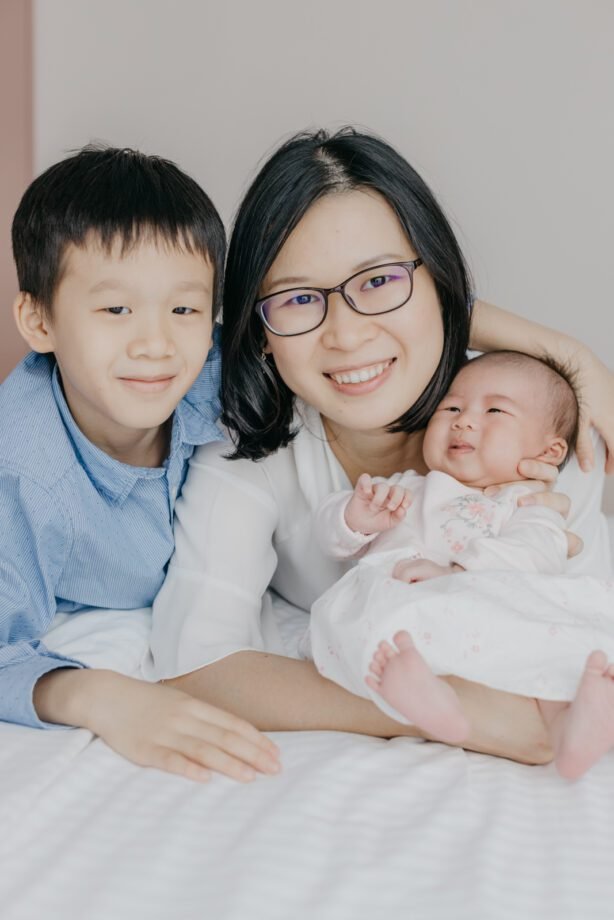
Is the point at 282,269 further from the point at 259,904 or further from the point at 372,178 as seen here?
the point at 259,904

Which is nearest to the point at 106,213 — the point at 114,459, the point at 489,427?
the point at 114,459

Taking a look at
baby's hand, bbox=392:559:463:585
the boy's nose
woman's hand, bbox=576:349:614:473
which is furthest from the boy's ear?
woman's hand, bbox=576:349:614:473

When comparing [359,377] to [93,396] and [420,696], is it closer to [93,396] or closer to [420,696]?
[93,396]

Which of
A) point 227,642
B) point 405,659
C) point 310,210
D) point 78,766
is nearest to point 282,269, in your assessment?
point 310,210

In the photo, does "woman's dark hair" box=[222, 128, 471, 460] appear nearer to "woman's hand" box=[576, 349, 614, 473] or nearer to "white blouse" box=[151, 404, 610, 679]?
"white blouse" box=[151, 404, 610, 679]

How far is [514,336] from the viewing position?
192 cm

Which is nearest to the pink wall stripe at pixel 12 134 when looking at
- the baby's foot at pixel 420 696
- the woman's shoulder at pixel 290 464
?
the woman's shoulder at pixel 290 464

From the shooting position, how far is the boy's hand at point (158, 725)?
134 centimetres

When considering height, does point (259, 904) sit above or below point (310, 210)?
below

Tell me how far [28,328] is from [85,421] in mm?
183

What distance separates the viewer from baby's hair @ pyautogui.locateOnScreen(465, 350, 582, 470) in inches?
70.8

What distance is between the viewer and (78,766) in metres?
1.35

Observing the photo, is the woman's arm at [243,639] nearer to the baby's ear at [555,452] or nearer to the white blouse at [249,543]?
the white blouse at [249,543]

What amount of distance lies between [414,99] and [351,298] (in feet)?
5.34
